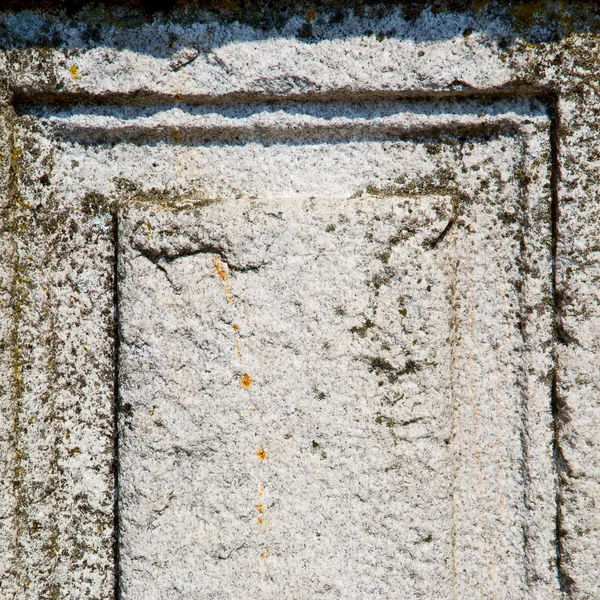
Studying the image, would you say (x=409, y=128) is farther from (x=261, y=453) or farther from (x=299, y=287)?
(x=261, y=453)

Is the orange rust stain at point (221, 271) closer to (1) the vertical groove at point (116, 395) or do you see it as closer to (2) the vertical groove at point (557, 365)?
(1) the vertical groove at point (116, 395)

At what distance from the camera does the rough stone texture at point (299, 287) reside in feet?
2.87

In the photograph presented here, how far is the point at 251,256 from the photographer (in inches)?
34.5

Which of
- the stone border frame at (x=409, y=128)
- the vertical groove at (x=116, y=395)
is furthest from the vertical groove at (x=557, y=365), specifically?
the vertical groove at (x=116, y=395)

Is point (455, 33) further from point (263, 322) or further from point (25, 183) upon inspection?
point (25, 183)

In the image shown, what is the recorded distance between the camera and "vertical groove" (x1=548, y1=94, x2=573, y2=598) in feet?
2.94

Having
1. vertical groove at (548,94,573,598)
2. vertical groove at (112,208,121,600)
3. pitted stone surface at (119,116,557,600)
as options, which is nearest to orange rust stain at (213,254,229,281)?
pitted stone surface at (119,116,557,600)

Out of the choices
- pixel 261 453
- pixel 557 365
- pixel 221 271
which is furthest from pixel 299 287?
pixel 557 365

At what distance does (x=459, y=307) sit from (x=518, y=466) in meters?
0.25

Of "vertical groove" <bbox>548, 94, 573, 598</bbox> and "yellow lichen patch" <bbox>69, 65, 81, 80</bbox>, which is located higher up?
"yellow lichen patch" <bbox>69, 65, 81, 80</bbox>

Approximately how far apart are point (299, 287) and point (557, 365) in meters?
0.38

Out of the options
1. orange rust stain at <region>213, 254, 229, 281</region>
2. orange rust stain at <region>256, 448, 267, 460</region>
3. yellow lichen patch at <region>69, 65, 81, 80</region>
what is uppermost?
yellow lichen patch at <region>69, 65, 81, 80</region>

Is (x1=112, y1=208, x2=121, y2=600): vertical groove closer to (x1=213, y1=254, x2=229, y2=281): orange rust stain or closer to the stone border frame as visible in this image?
the stone border frame

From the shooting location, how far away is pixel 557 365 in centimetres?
92
